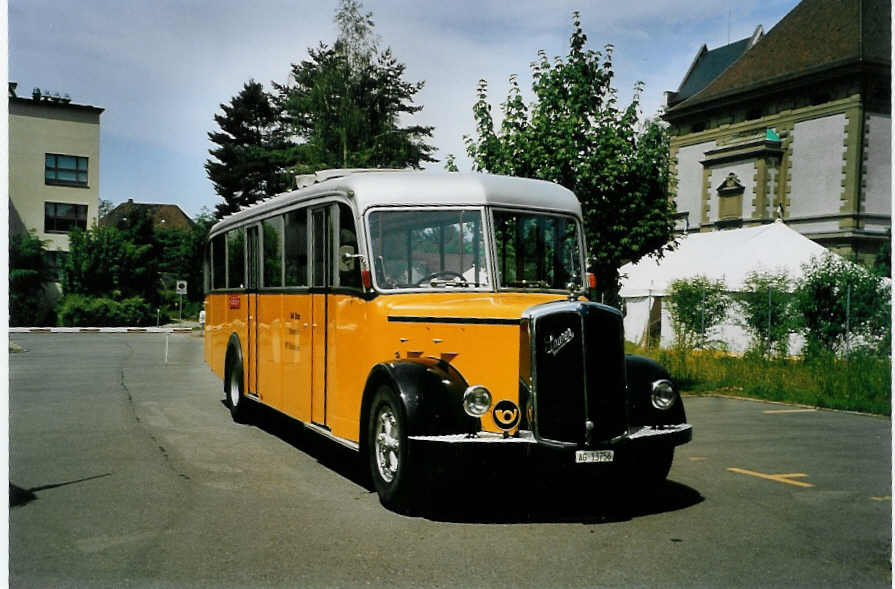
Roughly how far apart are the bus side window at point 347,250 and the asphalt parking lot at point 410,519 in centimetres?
180

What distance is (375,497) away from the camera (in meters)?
7.18

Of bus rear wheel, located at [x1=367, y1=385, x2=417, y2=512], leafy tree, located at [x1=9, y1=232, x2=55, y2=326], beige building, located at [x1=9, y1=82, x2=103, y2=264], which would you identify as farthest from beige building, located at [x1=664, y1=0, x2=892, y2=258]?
leafy tree, located at [x1=9, y1=232, x2=55, y2=326]

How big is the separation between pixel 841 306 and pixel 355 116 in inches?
471

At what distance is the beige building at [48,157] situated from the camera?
27.8ft

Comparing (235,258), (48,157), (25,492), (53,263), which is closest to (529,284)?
(25,492)

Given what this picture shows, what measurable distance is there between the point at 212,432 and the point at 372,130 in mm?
12656

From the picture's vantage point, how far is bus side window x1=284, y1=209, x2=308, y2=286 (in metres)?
9.09

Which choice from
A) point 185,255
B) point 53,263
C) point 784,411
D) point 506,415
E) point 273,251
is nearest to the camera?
point 506,415

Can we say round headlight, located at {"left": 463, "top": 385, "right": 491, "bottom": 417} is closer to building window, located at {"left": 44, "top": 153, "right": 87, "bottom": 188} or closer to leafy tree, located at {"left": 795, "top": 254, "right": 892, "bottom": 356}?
building window, located at {"left": 44, "top": 153, "right": 87, "bottom": 188}

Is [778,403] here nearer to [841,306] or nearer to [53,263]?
[841,306]

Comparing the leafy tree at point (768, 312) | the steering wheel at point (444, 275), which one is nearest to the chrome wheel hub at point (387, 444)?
the steering wheel at point (444, 275)

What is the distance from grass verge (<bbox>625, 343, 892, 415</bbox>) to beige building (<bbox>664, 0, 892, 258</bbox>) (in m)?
2.02

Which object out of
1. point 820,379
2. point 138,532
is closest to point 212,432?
point 138,532

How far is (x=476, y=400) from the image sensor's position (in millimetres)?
6293
